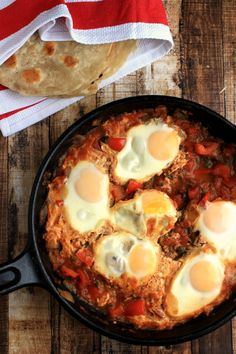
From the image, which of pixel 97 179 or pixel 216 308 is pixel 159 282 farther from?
pixel 97 179

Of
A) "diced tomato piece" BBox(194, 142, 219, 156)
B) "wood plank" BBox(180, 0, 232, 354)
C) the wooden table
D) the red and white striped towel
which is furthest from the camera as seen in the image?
"wood plank" BBox(180, 0, 232, 354)

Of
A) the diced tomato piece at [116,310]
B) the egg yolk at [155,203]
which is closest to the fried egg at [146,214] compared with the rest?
the egg yolk at [155,203]

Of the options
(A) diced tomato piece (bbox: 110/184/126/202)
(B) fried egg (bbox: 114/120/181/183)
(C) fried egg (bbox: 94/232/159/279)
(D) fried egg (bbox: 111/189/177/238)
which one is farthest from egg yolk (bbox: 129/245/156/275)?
(B) fried egg (bbox: 114/120/181/183)

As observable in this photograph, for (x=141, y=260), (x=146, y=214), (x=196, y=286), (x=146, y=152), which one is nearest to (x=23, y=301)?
(x=141, y=260)

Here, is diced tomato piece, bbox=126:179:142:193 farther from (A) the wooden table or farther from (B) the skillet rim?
(A) the wooden table

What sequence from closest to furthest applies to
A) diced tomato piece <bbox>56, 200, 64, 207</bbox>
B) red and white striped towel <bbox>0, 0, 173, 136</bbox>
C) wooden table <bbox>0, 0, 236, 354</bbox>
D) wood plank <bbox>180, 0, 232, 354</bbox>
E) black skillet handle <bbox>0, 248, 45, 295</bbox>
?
black skillet handle <bbox>0, 248, 45, 295</bbox>, red and white striped towel <bbox>0, 0, 173, 136</bbox>, diced tomato piece <bbox>56, 200, 64, 207</bbox>, wooden table <bbox>0, 0, 236, 354</bbox>, wood plank <bbox>180, 0, 232, 354</bbox>

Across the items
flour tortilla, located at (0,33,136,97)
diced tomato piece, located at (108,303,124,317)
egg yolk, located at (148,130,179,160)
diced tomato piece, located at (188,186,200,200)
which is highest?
flour tortilla, located at (0,33,136,97)
